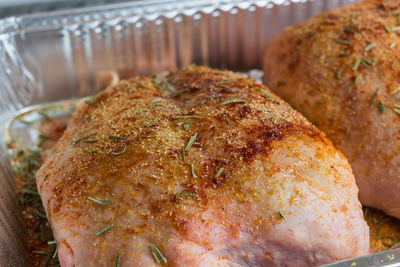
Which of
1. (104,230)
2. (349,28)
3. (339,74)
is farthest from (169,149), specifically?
(349,28)

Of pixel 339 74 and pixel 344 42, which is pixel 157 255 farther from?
pixel 344 42

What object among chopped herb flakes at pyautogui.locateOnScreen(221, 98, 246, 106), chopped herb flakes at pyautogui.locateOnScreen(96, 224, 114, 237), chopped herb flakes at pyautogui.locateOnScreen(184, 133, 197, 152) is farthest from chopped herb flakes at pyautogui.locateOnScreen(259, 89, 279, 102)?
chopped herb flakes at pyautogui.locateOnScreen(96, 224, 114, 237)

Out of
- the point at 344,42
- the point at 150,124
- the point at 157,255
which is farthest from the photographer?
the point at 344,42

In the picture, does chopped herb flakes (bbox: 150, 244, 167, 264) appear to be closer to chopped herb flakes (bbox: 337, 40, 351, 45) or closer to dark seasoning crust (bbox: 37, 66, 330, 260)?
dark seasoning crust (bbox: 37, 66, 330, 260)

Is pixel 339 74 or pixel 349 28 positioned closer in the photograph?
pixel 339 74

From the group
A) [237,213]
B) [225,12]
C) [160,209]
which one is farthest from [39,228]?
[225,12]

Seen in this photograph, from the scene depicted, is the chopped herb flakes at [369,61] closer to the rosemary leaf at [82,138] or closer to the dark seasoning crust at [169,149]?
the dark seasoning crust at [169,149]

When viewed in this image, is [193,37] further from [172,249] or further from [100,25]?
[172,249]
